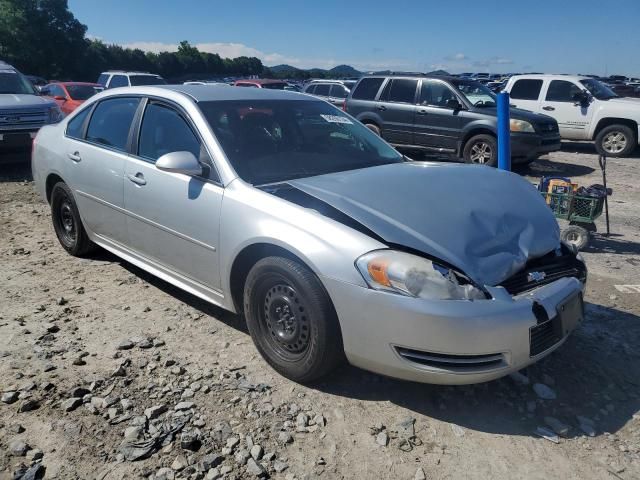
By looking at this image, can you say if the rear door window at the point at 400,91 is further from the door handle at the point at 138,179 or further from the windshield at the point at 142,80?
the door handle at the point at 138,179

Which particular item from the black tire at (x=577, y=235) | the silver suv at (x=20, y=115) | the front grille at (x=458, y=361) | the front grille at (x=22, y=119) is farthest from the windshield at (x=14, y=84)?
the front grille at (x=458, y=361)

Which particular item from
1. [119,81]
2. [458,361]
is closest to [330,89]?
[119,81]

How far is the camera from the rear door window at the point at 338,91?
55.6 ft

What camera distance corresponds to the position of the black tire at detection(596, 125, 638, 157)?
12328 millimetres

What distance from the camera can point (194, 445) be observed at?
2641 mm

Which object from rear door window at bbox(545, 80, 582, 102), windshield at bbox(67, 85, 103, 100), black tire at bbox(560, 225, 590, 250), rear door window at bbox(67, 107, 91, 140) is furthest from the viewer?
windshield at bbox(67, 85, 103, 100)

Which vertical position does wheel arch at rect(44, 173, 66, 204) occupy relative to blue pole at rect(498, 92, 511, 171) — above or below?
below

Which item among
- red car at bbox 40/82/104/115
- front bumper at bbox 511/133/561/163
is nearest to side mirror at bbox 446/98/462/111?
front bumper at bbox 511/133/561/163

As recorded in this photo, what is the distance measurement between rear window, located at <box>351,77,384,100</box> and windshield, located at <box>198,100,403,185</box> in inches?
306

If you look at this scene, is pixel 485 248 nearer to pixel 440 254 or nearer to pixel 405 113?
pixel 440 254

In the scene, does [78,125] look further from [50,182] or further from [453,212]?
[453,212]

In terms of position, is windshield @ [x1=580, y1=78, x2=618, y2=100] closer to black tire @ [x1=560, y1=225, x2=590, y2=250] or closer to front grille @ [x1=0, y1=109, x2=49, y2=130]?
black tire @ [x1=560, y1=225, x2=590, y2=250]

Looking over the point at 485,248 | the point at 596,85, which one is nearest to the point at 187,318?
the point at 485,248

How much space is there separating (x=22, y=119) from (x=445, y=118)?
7.70 m
